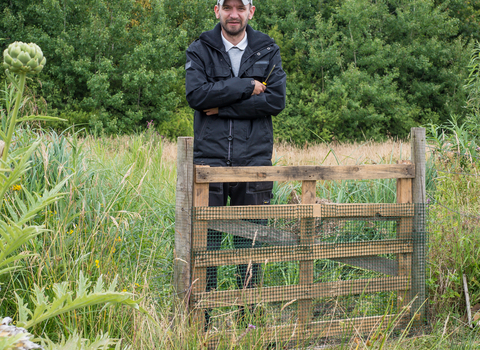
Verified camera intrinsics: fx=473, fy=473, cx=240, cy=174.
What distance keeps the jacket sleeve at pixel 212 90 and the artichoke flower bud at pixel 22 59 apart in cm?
179

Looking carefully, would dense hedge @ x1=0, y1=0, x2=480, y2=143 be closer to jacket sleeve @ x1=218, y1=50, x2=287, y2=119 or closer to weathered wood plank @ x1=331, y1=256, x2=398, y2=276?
jacket sleeve @ x1=218, y1=50, x2=287, y2=119

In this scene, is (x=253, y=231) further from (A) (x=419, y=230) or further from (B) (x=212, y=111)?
(A) (x=419, y=230)

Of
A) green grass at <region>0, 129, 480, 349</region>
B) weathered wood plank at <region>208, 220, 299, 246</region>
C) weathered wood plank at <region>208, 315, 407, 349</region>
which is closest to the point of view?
weathered wood plank at <region>208, 315, 407, 349</region>

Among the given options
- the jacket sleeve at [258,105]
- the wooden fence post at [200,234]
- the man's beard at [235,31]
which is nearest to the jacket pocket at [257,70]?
the jacket sleeve at [258,105]

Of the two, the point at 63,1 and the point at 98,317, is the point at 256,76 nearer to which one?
the point at 98,317

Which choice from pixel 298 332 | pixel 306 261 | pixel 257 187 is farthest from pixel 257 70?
pixel 298 332

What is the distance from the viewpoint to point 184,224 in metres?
2.87

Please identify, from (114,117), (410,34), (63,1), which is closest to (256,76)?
(114,117)

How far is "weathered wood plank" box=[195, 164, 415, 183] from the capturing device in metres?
2.91

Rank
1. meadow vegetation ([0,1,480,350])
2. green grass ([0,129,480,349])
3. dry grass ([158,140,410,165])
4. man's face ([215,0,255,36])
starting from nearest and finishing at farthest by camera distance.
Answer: meadow vegetation ([0,1,480,350]) < green grass ([0,129,480,349]) < man's face ([215,0,255,36]) < dry grass ([158,140,410,165])

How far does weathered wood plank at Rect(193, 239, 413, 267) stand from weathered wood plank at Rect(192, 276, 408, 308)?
0.18m

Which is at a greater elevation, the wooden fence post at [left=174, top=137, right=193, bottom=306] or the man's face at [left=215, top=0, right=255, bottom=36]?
the man's face at [left=215, top=0, right=255, bottom=36]

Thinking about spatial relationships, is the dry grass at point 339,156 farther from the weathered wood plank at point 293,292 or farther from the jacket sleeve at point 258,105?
the weathered wood plank at point 293,292

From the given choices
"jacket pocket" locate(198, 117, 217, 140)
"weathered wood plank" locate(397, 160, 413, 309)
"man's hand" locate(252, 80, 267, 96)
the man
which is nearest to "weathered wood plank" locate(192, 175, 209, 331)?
the man
